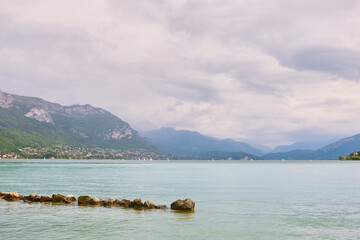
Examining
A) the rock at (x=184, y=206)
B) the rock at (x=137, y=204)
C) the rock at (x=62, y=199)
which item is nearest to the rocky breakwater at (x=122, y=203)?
the rock at (x=137, y=204)

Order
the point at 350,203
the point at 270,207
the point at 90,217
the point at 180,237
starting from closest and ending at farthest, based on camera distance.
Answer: the point at 180,237 → the point at 90,217 → the point at 270,207 → the point at 350,203

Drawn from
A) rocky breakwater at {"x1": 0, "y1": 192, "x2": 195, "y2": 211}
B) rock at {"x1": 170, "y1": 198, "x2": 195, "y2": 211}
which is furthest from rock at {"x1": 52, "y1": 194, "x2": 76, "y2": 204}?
rock at {"x1": 170, "y1": 198, "x2": 195, "y2": 211}

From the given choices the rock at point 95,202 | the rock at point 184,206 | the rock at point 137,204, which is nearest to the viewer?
the rock at point 184,206

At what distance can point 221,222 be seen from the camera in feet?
117

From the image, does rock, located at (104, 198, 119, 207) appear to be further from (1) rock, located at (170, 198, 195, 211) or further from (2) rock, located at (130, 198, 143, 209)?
(1) rock, located at (170, 198, 195, 211)

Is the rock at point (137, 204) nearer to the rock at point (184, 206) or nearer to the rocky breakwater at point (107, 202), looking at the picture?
the rocky breakwater at point (107, 202)

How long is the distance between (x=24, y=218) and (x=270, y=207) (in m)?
34.4

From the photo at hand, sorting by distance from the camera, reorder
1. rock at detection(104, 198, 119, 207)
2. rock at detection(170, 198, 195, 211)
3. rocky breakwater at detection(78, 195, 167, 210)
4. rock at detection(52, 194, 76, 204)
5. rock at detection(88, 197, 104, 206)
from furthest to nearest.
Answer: rock at detection(52, 194, 76, 204), rock at detection(88, 197, 104, 206), rock at detection(104, 198, 119, 207), rocky breakwater at detection(78, 195, 167, 210), rock at detection(170, 198, 195, 211)

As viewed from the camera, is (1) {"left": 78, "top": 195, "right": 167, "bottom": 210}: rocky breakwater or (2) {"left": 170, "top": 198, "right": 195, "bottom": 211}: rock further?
(1) {"left": 78, "top": 195, "right": 167, "bottom": 210}: rocky breakwater

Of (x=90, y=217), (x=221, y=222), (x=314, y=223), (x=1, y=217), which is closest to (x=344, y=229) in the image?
(x=314, y=223)

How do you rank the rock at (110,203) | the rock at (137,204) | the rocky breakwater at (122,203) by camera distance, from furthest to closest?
1. the rock at (110,203)
2. the rock at (137,204)
3. the rocky breakwater at (122,203)

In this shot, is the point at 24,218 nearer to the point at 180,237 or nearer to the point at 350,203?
the point at 180,237

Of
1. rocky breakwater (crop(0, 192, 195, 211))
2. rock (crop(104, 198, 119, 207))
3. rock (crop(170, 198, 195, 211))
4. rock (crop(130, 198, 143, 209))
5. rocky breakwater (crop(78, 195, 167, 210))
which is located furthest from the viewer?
rock (crop(104, 198, 119, 207))

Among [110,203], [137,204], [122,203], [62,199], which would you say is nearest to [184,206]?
[137,204]
